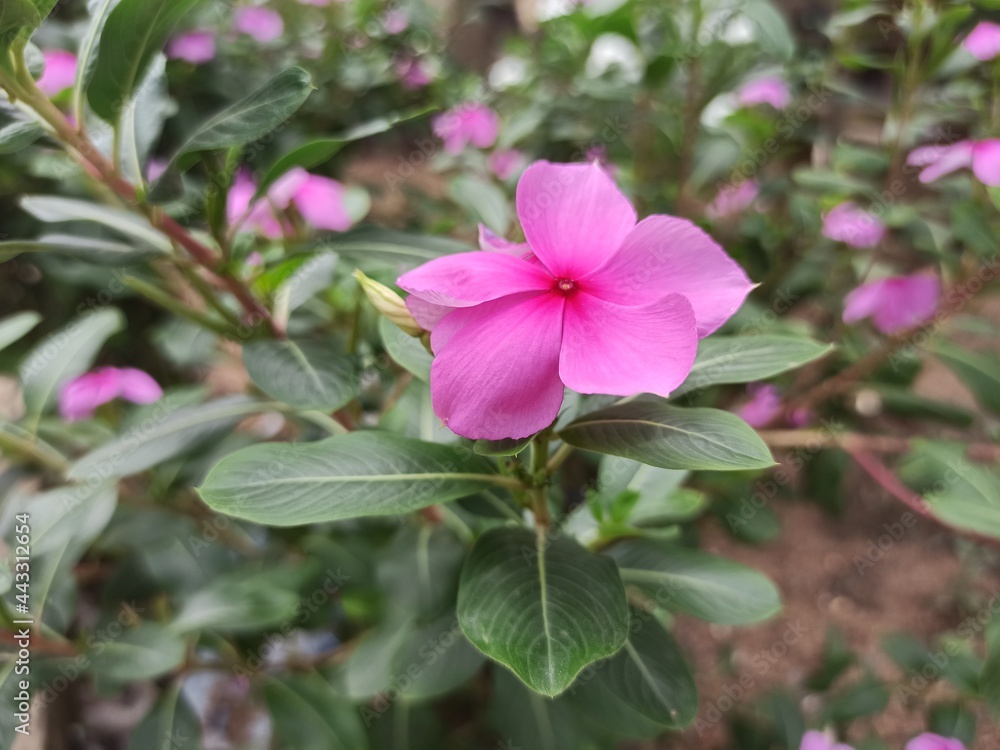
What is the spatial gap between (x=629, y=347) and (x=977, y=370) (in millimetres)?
1229

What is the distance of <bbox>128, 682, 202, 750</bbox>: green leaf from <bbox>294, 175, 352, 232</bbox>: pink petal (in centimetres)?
83

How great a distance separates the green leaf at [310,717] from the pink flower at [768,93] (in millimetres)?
1683

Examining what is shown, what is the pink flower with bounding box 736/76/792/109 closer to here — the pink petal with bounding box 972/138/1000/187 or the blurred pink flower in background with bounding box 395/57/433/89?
the pink petal with bounding box 972/138/1000/187

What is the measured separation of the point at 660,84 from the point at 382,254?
1004 mm

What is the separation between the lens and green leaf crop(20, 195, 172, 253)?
800 mm

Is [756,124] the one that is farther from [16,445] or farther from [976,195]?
[16,445]

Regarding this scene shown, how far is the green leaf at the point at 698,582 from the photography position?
0.77 metres

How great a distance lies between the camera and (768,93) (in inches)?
67.2

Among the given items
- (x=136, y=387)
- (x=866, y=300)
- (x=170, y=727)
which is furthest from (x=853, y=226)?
(x=170, y=727)

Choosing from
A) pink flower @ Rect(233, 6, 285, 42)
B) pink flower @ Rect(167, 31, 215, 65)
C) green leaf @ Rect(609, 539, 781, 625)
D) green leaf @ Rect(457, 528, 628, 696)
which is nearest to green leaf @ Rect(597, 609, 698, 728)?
green leaf @ Rect(609, 539, 781, 625)

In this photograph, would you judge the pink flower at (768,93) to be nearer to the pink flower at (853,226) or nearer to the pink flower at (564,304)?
the pink flower at (853,226)

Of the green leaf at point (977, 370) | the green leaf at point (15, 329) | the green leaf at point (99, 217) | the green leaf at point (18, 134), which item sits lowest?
the green leaf at point (977, 370)

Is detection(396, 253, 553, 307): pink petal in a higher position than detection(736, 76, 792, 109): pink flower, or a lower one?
higher

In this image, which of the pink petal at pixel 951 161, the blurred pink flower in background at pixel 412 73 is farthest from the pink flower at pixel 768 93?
the blurred pink flower in background at pixel 412 73
